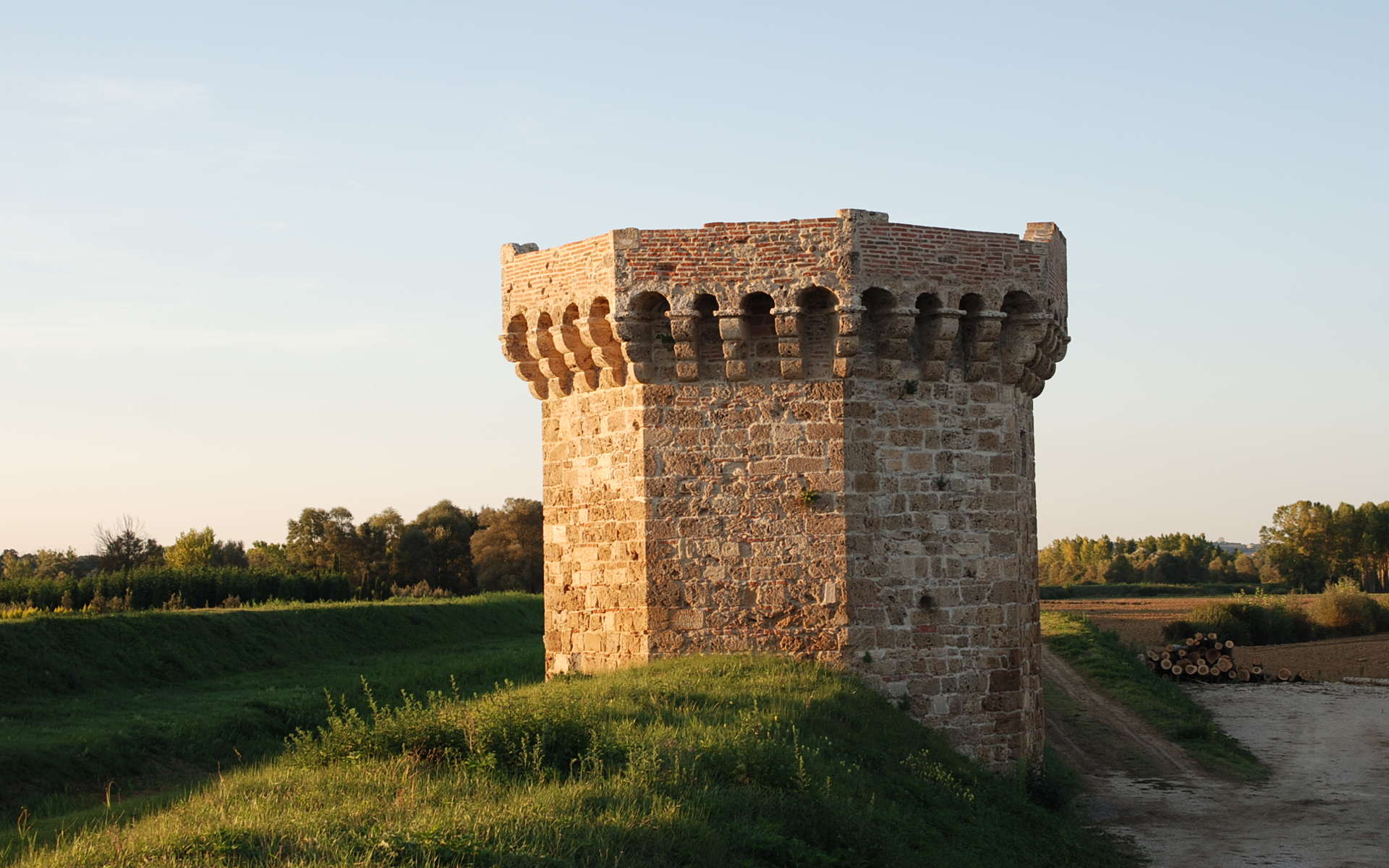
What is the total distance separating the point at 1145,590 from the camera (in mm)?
75562

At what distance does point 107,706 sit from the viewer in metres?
19.1

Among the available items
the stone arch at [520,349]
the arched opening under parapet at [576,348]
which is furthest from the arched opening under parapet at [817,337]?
the stone arch at [520,349]

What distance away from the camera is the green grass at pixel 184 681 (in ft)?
51.6

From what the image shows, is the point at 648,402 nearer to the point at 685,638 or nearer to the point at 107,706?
the point at 685,638

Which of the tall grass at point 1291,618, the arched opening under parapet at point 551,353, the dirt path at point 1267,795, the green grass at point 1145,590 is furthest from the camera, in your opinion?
the green grass at point 1145,590

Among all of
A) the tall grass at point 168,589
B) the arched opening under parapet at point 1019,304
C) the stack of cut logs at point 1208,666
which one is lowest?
the stack of cut logs at point 1208,666

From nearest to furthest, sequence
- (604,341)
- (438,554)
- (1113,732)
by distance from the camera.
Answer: (604,341) < (1113,732) < (438,554)

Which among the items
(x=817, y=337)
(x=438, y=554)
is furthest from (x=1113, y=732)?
(x=438, y=554)

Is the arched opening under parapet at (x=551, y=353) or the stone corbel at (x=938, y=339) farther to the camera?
the arched opening under parapet at (x=551, y=353)

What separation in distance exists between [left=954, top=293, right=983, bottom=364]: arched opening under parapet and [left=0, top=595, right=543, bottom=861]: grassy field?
8.75 metres

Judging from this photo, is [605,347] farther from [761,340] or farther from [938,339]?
[938,339]

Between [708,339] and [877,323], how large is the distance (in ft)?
5.44

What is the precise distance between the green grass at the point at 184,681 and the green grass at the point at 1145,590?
49.2m

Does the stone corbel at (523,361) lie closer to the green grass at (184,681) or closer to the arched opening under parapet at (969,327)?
the arched opening under parapet at (969,327)
